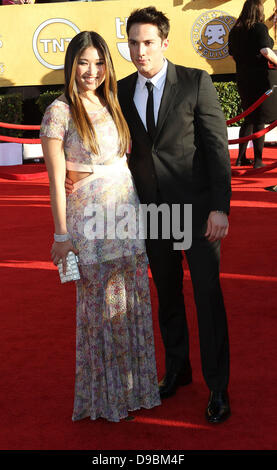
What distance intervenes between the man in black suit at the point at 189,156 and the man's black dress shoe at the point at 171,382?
259 millimetres

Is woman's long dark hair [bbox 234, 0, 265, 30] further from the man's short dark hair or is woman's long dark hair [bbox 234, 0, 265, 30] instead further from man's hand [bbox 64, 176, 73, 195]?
man's hand [bbox 64, 176, 73, 195]

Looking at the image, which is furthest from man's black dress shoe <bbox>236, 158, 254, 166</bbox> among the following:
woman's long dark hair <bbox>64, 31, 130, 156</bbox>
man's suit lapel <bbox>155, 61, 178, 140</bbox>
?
woman's long dark hair <bbox>64, 31, 130, 156</bbox>

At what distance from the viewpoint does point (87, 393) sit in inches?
108

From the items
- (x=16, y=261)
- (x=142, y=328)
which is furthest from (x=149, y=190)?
(x=16, y=261)

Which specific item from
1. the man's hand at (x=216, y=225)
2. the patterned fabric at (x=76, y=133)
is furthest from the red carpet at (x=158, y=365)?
the patterned fabric at (x=76, y=133)

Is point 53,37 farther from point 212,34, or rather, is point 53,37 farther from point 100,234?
point 100,234

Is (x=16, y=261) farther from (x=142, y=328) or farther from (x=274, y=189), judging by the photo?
(x=274, y=189)

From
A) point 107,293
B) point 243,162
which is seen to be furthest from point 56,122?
point 243,162

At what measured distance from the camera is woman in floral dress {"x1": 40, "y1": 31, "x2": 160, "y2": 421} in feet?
8.16

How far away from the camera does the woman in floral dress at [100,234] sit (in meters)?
2.49

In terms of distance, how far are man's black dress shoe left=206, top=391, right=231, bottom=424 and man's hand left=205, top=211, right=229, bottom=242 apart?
2.03 ft

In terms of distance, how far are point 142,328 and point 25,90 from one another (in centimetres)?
894

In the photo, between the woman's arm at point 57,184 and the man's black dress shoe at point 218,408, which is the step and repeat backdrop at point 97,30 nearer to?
the woman's arm at point 57,184

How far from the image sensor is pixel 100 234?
2.64 metres
